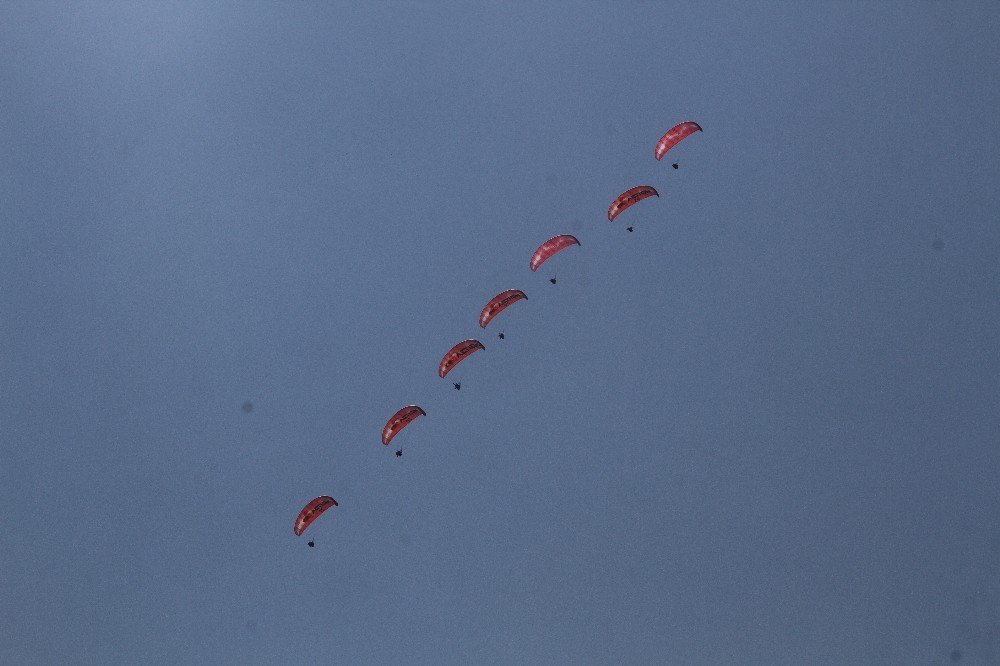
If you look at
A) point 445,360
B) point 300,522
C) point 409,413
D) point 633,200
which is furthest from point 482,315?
point 300,522

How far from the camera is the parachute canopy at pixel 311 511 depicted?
6178 cm

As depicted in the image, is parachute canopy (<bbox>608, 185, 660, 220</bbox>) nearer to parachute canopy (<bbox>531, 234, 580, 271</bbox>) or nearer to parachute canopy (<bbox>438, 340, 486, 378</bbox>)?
parachute canopy (<bbox>531, 234, 580, 271</bbox>)

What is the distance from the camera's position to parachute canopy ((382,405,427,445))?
60969 millimetres

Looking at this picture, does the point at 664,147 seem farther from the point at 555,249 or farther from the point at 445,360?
the point at 445,360

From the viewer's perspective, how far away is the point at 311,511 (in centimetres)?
6262

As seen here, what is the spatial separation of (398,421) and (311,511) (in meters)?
7.71

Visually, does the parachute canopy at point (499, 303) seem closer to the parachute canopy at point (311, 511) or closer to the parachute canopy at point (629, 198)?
the parachute canopy at point (629, 198)

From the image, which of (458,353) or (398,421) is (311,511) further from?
→ (458,353)

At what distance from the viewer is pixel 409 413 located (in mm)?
62156

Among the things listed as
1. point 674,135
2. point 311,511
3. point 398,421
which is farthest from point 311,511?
point 674,135

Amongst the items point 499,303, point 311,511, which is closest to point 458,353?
point 499,303

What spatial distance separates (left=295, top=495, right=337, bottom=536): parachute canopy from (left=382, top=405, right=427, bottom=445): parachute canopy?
611 cm

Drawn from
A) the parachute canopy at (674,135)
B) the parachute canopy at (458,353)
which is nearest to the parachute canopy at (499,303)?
the parachute canopy at (458,353)

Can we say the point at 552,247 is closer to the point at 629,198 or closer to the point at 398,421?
the point at 629,198
